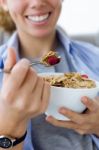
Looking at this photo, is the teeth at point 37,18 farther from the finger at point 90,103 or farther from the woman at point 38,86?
the finger at point 90,103

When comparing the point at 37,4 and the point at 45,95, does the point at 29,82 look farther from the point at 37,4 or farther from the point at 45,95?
the point at 37,4

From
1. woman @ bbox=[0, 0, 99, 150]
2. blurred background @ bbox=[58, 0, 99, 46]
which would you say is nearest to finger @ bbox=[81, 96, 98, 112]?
woman @ bbox=[0, 0, 99, 150]

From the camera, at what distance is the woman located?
65cm

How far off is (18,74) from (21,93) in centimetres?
4

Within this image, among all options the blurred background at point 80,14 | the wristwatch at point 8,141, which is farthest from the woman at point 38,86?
the blurred background at point 80,14

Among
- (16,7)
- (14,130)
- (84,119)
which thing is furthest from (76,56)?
(14,130)

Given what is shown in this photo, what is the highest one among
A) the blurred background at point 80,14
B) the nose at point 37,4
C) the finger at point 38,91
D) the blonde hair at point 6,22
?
the nose at point 37,4

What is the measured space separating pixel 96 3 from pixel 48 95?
1.80 metres

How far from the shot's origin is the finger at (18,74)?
0.63 meters

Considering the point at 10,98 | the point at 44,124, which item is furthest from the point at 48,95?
the point at 44,124

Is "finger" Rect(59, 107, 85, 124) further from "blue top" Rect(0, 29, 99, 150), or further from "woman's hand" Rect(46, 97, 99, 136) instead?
"blue top" Rect(0, 29, 99, 150)

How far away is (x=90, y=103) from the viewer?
78cm

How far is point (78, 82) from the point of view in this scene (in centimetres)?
78

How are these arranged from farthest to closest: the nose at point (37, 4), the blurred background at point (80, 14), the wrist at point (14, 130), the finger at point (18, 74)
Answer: the blurred background at point (80, 14), the nose at point (37, 4), the wrist at point (14, 130), the finger at point (18, 74)
